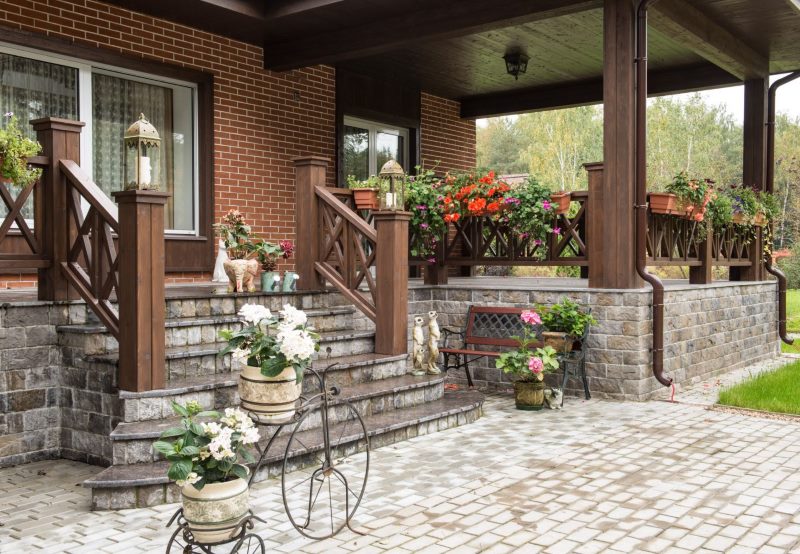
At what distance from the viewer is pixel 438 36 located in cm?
794

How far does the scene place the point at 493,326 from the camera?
8102 millimetres

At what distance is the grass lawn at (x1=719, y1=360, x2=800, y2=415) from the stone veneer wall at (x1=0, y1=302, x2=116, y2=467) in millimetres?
5361

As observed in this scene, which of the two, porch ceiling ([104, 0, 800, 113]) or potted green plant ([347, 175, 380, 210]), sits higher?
porch ceiling ([104, 0, 800, 113])

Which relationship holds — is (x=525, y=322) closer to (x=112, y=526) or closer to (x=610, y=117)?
(x=610, y=117)

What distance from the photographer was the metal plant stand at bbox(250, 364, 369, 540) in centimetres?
390

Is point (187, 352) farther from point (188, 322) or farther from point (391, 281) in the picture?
point (391, 281)

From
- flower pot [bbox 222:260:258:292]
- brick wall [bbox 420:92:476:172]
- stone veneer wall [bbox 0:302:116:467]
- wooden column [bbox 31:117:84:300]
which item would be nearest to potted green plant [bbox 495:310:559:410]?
flower pot [bbox 222:260:258:292]

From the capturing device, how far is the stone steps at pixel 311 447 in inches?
164

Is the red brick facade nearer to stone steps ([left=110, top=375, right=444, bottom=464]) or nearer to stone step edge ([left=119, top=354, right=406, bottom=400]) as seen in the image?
stone step edge ([left=119, top=354, right=406, bottom=400])

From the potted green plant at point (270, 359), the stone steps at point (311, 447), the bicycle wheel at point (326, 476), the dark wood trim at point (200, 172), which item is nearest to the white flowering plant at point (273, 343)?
the potted green plant at point (270, 359)

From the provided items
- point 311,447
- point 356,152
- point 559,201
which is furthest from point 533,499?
point 356,152

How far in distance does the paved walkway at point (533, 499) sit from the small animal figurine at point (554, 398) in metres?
0.75

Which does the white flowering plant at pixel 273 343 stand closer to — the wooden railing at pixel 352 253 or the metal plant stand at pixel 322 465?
the metal plant stand at pixel 322 465

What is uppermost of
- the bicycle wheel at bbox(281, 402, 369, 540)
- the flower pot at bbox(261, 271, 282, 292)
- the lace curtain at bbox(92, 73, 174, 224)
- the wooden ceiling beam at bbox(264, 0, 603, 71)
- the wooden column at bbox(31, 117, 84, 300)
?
the wooden ceiling beam at bbox(264, 0, 603, 71)
